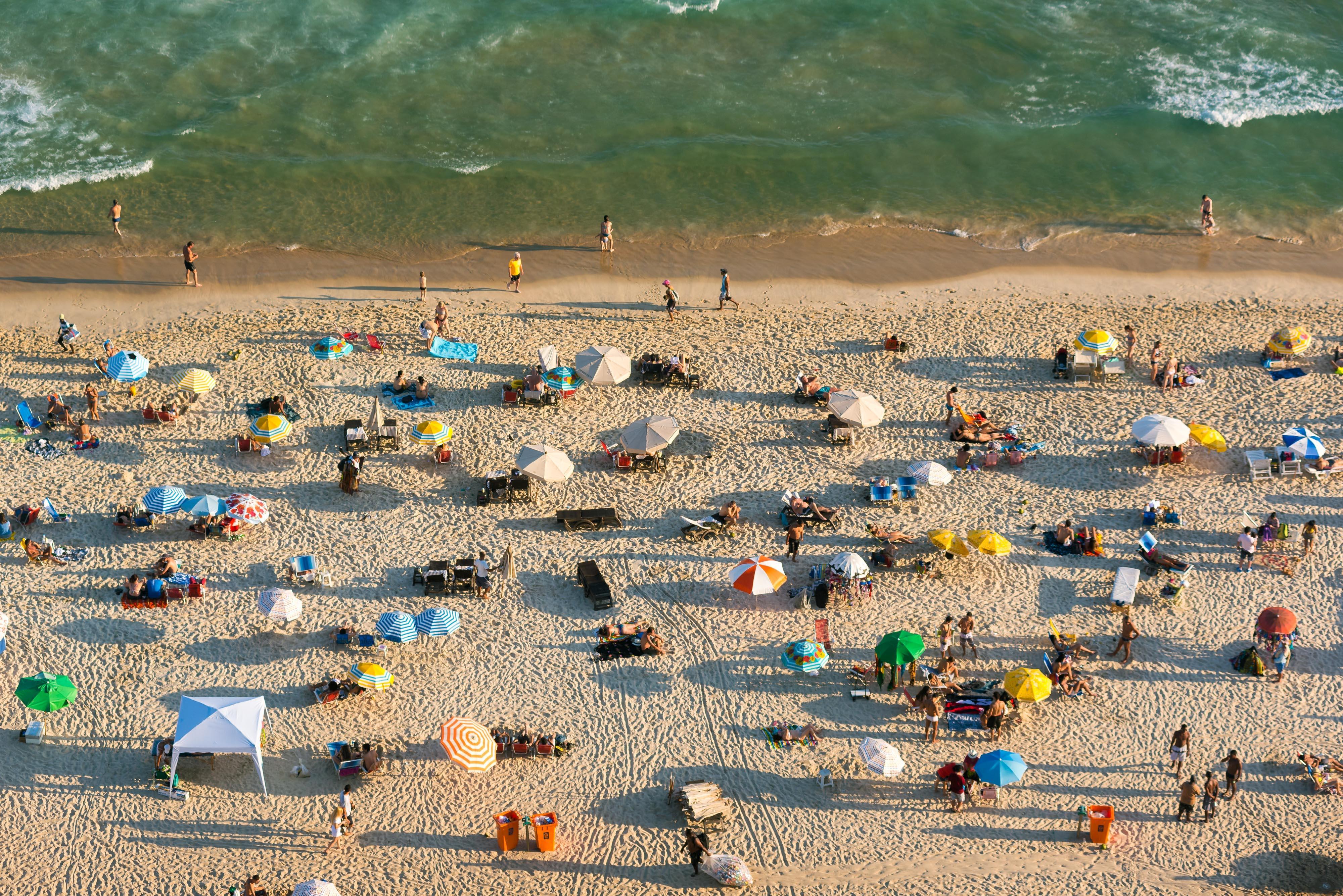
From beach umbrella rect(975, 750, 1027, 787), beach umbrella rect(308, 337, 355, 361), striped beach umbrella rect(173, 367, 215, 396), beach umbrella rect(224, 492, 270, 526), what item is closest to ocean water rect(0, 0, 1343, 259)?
beach umbrella rect(308, 337, 355, 361)

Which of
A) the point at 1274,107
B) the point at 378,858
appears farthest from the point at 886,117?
the point at 378,858

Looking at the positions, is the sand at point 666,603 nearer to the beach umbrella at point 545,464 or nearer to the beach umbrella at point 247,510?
the beach umbrella at point 247,510

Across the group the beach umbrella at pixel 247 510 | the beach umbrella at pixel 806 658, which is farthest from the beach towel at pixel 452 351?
the beach umbrella at pixel 806 658

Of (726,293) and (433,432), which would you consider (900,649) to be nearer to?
(433,432)

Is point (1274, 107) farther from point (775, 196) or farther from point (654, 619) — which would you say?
point (654, 619)

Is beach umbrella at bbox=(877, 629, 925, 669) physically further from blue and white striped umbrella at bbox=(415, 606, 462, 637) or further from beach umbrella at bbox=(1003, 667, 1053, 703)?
blue and white striped umbrella at bbox=(415, 606, 462, 637)
